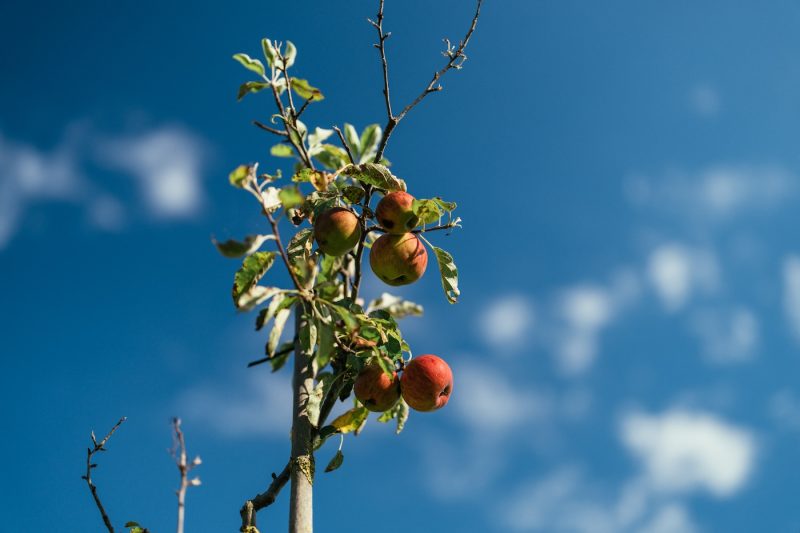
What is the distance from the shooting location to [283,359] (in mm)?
3527

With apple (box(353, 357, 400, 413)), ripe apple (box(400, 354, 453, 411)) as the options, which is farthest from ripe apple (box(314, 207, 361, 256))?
ripe apple (box(400, 354, 453, 411))

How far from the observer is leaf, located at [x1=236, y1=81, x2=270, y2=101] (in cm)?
281

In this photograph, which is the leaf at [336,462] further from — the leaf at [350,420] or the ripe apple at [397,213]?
the ripe apple at [397,213]

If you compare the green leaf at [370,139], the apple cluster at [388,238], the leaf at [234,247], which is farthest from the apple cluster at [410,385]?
the green leaf at [370,139]

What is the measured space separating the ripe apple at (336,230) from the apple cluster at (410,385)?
0.53m

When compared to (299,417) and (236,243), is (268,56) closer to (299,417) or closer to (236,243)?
(236,243)

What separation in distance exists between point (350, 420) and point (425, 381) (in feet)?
1.19

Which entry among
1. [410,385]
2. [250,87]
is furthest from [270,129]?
[410,385]

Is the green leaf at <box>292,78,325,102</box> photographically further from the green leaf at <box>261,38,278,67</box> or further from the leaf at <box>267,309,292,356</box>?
the leaf at <box>267,309,292,356</box>

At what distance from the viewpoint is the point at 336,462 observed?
2.68 meters

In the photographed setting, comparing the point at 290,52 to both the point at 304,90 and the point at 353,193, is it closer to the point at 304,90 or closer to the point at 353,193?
the point at 304,90

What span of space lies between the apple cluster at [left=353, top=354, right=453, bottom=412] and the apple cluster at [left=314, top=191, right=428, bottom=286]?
0.37m

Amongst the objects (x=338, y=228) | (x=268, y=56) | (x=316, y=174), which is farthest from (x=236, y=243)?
(x=268, y=56)

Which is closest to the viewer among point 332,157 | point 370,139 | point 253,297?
point 253,297
